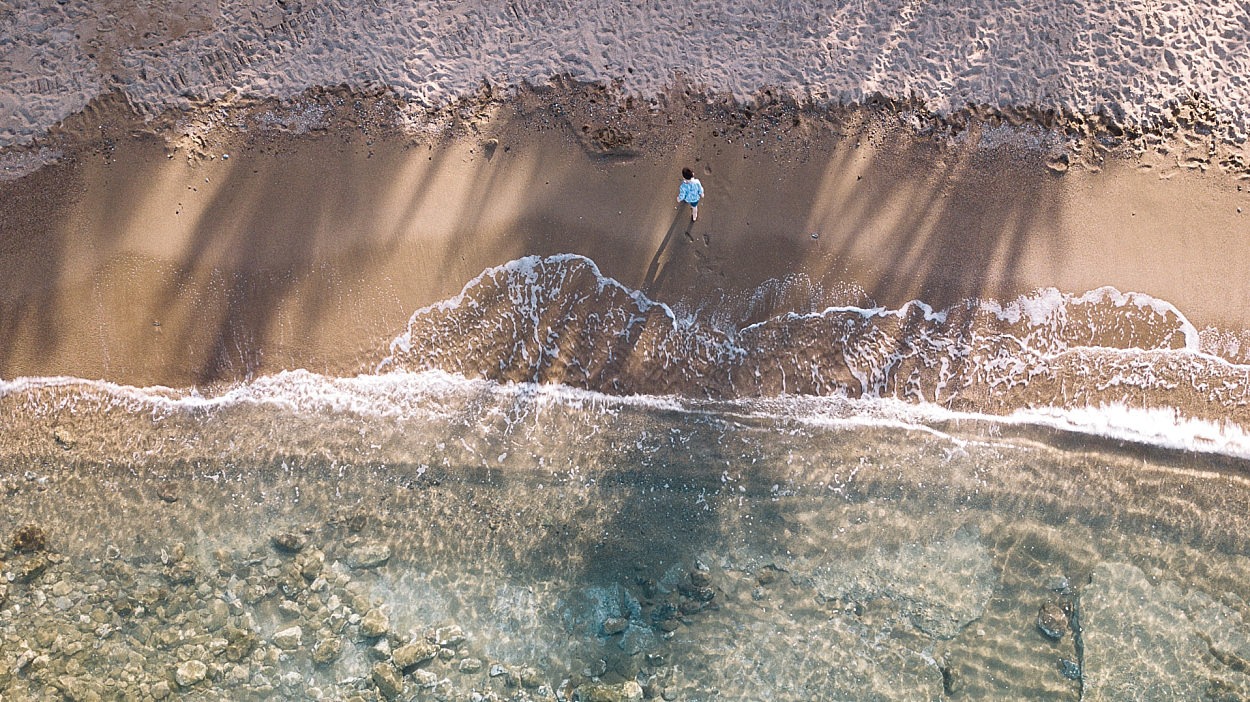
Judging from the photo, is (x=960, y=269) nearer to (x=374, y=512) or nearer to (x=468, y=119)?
(x=468, y=119)

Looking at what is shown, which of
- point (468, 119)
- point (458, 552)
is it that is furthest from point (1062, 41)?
point (458, 552)

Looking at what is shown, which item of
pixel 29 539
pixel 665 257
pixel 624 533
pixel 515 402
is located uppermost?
pixel 665 257

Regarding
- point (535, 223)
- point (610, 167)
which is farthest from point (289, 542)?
point (610, 167)

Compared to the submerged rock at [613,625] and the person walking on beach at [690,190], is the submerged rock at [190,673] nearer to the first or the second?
the submerged rock at [613,625]

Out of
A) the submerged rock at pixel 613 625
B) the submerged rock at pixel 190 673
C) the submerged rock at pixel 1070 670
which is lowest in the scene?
the submerged rock at pixel 190 673

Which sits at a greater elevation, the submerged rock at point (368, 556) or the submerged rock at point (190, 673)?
the submerged rock at point (368, 556)

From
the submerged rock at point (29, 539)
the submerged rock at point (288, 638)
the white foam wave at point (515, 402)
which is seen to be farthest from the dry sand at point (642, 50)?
the submerged rock at point (288, 638)

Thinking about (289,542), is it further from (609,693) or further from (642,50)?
(642,50)

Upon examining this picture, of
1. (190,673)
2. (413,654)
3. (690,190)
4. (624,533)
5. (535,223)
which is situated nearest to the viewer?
(690,190)
